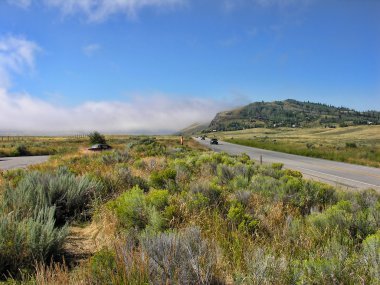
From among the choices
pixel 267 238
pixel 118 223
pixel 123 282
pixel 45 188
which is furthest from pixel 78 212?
pixel 123 282

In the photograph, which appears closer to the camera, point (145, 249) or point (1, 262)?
point (145, 249)

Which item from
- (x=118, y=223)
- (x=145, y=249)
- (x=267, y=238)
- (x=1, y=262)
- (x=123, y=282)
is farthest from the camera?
(x=118, y=223)

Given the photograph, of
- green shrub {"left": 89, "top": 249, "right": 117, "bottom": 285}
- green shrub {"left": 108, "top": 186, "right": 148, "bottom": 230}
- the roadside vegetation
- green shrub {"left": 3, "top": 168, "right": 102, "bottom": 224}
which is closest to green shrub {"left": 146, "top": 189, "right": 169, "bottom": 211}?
the roadside vegetation

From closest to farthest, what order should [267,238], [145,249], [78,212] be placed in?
[145,249] → [267,238] → [78,212]

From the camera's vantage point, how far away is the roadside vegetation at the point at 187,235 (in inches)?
121

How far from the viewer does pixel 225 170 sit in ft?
36.6

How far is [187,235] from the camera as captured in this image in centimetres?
384

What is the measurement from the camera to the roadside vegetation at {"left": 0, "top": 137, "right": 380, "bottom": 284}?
10.1 ft

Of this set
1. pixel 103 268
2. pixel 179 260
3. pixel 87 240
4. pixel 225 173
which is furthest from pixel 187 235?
pixel 225 173

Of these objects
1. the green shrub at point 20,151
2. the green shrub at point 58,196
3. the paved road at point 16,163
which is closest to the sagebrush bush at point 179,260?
the green shrub at point 58,196

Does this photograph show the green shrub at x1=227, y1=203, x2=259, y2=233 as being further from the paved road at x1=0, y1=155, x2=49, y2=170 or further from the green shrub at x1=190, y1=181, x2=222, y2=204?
the paved road at x1=0, y1=155, x2=49, y2=170

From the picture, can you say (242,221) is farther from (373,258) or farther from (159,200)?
(373,258)

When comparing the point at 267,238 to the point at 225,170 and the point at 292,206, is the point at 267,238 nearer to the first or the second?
the point at 292,206

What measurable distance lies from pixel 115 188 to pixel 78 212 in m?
1.76
